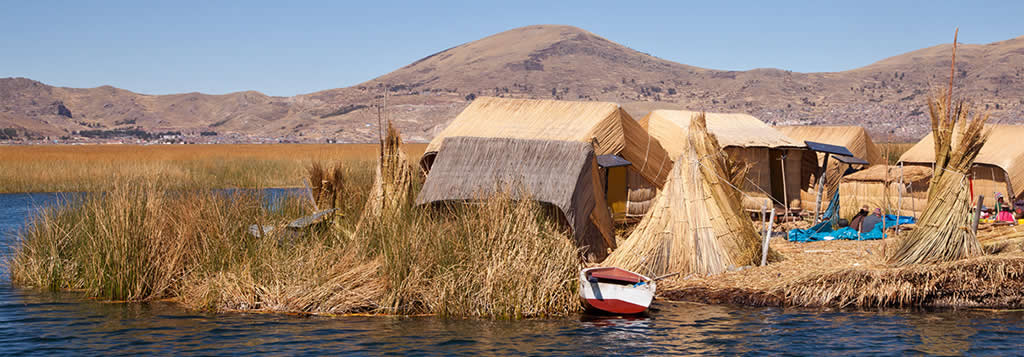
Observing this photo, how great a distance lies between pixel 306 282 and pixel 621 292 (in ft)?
10.9

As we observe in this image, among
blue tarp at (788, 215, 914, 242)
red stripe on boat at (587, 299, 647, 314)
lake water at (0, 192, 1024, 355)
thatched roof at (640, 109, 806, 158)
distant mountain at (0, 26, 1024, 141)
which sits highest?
distant mountain at (0, 26, 1024, 141)

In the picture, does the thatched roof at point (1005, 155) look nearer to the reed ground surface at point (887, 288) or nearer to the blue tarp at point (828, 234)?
the blue tarp at point (828, 234)

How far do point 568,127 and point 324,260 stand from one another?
7.85 meters

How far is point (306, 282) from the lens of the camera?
10.1 metres

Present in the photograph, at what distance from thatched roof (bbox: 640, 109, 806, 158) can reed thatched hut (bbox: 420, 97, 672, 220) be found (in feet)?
5.49

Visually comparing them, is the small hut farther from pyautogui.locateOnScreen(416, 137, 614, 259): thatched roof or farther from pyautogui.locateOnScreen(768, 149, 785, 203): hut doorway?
pyautogui.locateOnScreen(416, 137, 614, 259): thatched roof

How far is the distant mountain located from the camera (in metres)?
111

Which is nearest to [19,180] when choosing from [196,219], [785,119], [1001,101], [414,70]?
[196,219]

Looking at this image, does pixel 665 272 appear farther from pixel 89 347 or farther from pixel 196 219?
pixel 89 347

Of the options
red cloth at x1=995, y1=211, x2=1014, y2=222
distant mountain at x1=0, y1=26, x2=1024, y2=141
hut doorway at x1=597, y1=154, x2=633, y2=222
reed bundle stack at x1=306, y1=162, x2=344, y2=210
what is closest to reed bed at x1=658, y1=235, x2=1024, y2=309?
red cloth at x1=995, y1=211, x2=1014, y2=222

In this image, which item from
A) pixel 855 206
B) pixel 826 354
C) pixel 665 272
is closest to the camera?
pixel 826 354

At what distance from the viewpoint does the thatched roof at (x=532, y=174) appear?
38.5ft

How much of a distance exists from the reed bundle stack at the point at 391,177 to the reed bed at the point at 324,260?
106 cm

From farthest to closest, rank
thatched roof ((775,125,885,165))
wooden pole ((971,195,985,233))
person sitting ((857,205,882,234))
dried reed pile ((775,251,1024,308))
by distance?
thatched roof ((775,125,885,165)) < person sitting ((857,205,882,234)) < wooden pole ((971,195,985,233)) < dried reed pile ((775,251,1024,308))
